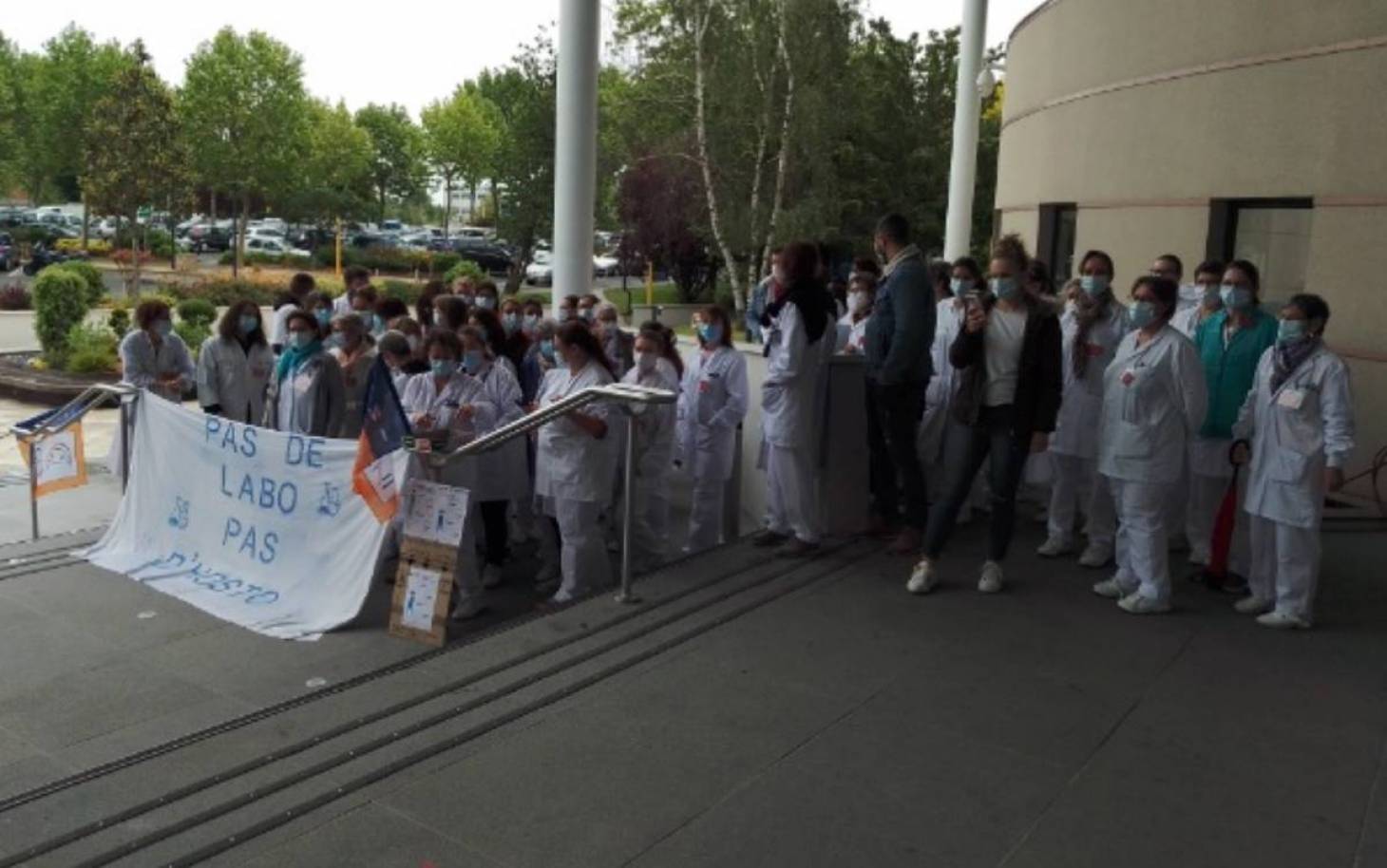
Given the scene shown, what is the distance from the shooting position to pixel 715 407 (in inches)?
312

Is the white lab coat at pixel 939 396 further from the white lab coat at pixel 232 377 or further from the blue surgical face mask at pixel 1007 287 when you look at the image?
the white lab coat at pixel 232 377

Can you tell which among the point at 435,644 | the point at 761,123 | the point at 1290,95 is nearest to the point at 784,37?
the point at 761,123

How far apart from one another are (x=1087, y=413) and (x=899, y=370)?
1.41m

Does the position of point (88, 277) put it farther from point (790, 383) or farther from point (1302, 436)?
point (1302, 436)

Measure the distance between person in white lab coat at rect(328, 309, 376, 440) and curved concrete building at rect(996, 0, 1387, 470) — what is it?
301 inches

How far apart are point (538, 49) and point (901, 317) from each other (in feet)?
113

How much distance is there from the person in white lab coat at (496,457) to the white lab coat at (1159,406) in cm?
358

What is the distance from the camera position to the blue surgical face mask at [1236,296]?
6.74 m

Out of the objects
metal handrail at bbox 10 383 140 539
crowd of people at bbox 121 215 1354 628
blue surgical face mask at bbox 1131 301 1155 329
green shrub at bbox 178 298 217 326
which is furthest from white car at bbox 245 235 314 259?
blue surgical face mask at bbox 1131 301 1155 329

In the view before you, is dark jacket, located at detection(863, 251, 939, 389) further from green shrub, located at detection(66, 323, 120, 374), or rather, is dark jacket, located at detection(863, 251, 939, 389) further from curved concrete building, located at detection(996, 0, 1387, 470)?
green shrub, located at detection(66, 323, 120, 374)

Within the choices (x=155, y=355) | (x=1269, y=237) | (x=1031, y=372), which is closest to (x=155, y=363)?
(x=155, y=355)

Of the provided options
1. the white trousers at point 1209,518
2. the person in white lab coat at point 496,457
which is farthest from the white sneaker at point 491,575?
the white trousers at point 1209,518

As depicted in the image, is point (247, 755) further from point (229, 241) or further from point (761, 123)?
point (229, 241)

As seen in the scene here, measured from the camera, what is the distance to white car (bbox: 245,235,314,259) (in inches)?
2096
